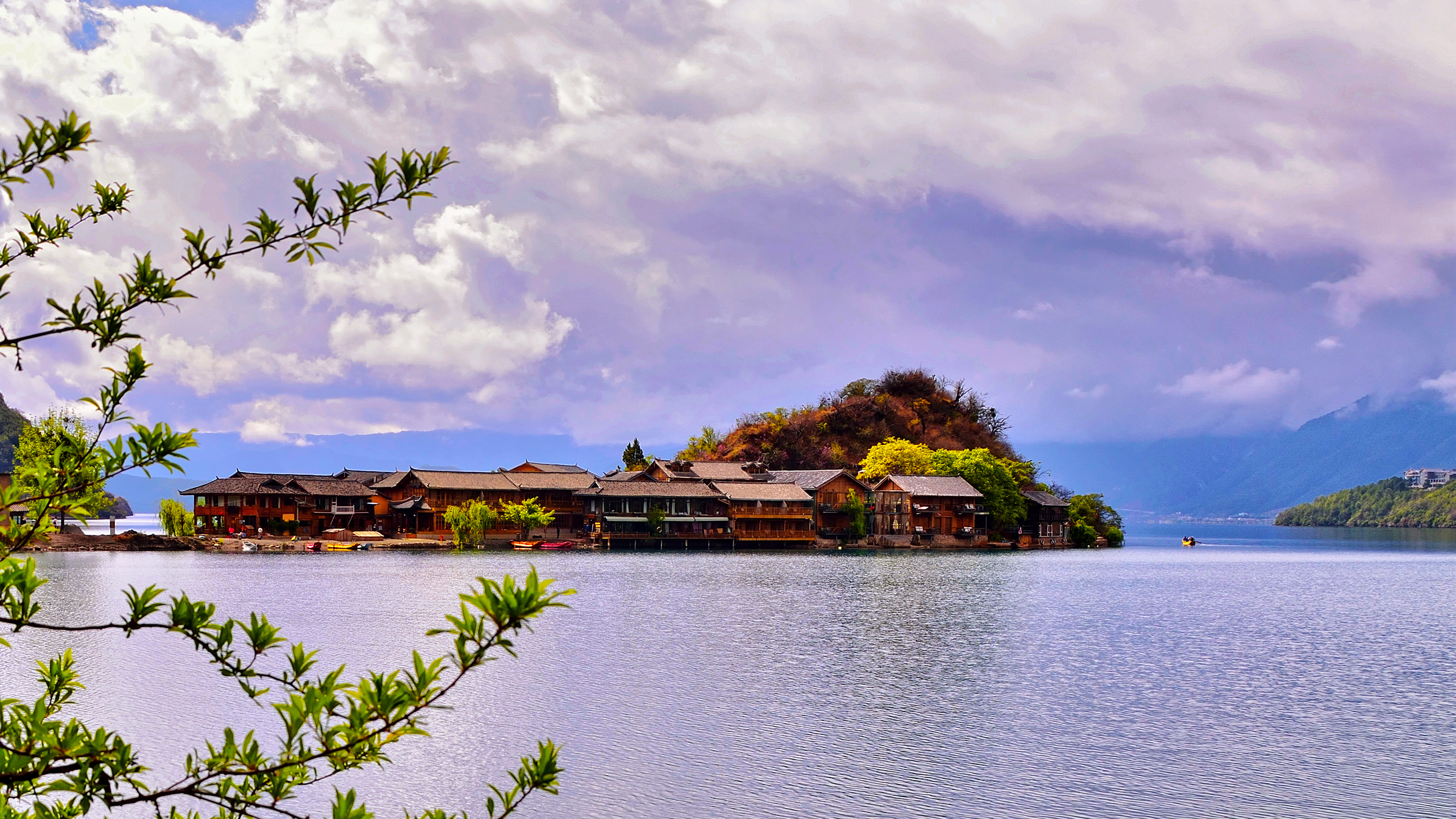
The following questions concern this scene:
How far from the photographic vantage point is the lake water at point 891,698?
58.0 feet

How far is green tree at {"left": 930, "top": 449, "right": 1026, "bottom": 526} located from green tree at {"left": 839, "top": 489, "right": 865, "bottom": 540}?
38.6ft

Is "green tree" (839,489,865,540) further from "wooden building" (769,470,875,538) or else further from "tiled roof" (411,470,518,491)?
"tiled roof" (411,470,518,491)

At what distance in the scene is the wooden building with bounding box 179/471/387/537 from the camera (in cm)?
9731

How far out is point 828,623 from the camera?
40.2 metres

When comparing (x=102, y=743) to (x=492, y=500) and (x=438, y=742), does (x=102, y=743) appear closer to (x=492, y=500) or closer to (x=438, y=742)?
(x=438, y=742)

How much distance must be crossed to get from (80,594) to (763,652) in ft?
109

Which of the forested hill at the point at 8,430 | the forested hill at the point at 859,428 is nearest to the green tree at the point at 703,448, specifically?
the forested hill at the point at 859,428

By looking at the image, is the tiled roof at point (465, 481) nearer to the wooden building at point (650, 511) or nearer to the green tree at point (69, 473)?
the wooden building at point (650, 511)

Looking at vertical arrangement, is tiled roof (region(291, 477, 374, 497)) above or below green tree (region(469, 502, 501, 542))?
above

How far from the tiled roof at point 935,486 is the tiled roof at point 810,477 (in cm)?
332

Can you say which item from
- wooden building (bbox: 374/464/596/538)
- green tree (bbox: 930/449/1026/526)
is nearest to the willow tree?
wooden building (bbox: 374/464/596/538)

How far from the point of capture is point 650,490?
98750 mm

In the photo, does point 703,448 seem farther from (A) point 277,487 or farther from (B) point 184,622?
(B) point 184,622

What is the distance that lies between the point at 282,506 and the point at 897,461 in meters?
58.5
